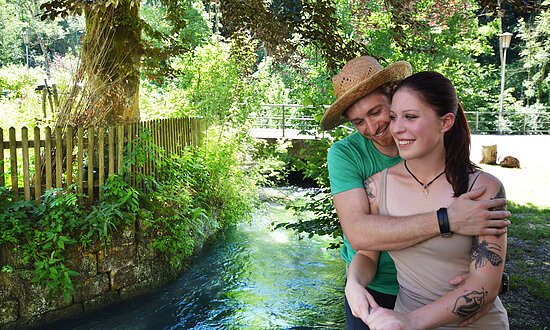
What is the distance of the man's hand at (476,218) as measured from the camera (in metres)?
1.58

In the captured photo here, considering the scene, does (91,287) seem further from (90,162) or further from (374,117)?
(374,117)

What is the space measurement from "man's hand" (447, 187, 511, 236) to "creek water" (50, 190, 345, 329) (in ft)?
13.7

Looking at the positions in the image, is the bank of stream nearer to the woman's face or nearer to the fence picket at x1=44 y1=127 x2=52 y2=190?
the fence picket at x1=44 y1=127 x2=52 y2=190

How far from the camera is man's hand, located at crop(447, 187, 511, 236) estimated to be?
1584 mm

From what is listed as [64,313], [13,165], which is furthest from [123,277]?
[13,165]

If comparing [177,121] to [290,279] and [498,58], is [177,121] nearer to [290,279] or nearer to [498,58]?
[290,279]

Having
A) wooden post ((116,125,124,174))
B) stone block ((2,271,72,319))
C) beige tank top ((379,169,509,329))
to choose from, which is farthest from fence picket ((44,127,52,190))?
beige tank top ((379,169,509,329))

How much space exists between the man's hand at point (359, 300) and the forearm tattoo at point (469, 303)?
261 millimetres

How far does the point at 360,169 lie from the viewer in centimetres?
204

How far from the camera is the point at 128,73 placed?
22.2 ft

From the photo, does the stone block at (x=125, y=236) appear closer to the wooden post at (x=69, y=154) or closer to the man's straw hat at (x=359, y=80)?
the wooden post at (x=69, y=154)

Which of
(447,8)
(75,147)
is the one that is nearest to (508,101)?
(447,8)

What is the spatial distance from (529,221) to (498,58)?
22341 millimetres

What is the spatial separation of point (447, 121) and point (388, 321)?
692mm
